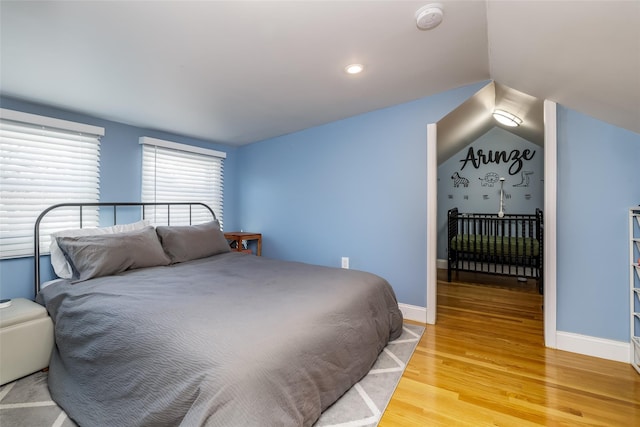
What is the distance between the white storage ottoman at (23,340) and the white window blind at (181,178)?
4.99 ft

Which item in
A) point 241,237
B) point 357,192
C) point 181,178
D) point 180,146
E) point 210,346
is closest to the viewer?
point 210,346

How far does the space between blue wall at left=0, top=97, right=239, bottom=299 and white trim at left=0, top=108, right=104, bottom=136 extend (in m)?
0.13

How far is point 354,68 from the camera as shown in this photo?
2174mm

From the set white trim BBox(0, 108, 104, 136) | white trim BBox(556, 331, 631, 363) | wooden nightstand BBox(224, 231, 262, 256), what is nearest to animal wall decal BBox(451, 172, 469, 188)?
white trim BBox(556, 331, 631, 363)

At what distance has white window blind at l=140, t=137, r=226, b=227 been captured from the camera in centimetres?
328

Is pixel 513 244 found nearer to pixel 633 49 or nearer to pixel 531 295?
pixel 531 295

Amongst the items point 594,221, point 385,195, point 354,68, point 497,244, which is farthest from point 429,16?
point 497,244

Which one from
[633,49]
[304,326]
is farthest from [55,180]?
[633,49]

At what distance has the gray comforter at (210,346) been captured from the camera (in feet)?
3.63

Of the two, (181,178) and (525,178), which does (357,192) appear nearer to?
(181,178)

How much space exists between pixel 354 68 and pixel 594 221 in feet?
7.07

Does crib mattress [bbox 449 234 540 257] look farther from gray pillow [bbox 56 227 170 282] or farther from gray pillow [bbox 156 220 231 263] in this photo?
gray pillow [bbox 56 227 170 282]

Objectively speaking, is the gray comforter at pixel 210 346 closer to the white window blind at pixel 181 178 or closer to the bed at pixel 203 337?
the bed at pixel 203 337

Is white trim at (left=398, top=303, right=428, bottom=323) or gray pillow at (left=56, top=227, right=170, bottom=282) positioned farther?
white trim at (left=398, top=303, right=428, bottom=323)
